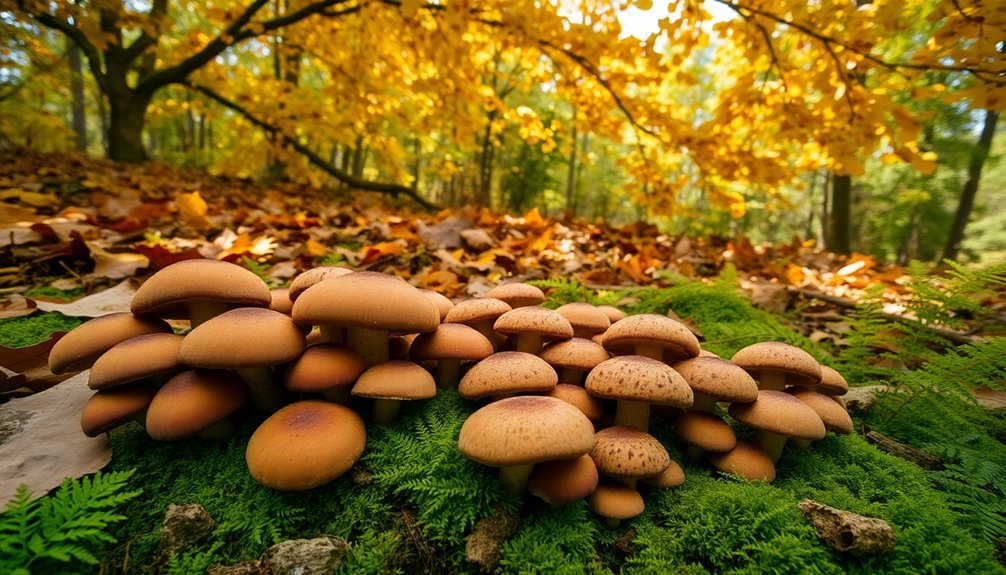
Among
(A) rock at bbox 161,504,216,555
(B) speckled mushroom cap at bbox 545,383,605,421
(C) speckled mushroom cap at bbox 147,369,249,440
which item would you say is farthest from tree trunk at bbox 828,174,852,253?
(A) rock at bbox 161,504,216,555

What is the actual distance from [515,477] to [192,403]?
98 cm

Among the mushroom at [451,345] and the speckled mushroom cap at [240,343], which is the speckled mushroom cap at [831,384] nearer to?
the mushroom at [451,345]

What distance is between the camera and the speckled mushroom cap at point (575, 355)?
5.16ft

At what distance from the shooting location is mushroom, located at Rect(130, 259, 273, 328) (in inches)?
54.9

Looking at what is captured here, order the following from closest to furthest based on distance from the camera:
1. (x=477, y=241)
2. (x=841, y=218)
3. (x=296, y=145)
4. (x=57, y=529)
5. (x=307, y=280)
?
(x=57, y=529), (x=307, y=280), (x=477, y=241), (x=296, y=145), (x=841, y=218)

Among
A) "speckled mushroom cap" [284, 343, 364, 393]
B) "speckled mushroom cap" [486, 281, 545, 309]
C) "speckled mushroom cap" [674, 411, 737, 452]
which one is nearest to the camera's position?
"speckled mushroom cap" [284, 343, 364, 393]

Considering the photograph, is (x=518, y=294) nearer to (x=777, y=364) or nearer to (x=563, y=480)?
(x=563, y=480)

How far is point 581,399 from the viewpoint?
1509 millimetres

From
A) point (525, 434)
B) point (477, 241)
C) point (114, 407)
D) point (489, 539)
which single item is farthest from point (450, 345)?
point (477, 241)

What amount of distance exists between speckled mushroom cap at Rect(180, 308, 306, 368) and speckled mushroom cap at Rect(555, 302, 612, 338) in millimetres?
1043

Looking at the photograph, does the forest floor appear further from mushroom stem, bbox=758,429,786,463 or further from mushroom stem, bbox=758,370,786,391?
mushroom stem, bbox=758,370,786,391

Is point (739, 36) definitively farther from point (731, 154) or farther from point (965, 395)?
point (965, 395)

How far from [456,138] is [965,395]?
19.5 ft

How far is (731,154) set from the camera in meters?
4.47
